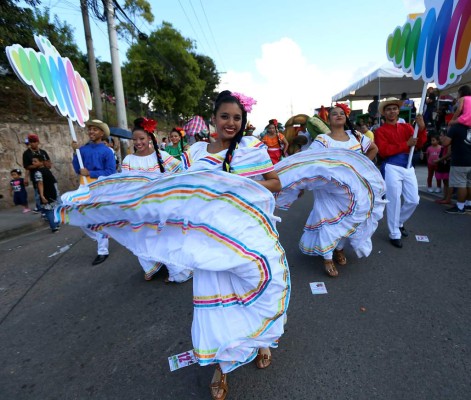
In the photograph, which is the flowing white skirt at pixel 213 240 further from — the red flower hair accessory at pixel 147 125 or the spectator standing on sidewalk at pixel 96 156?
the spectator standing on sidewalk at pixel 96 156

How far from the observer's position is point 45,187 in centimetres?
611

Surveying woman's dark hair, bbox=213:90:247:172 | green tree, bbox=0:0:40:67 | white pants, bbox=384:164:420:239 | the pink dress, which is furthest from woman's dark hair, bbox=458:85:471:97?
green tree, bbox=0:0:40:67

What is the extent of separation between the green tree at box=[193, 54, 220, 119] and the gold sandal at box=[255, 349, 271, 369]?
1515 inches

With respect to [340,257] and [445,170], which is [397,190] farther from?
[445,170]

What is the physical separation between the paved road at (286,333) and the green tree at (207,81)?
3703 centimetres

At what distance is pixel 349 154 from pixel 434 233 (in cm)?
247

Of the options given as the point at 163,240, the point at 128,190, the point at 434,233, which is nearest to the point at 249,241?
the point at 163,240

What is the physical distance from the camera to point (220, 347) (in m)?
1.79

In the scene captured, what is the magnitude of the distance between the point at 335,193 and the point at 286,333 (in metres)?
1.59

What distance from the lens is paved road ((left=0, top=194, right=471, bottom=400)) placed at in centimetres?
197

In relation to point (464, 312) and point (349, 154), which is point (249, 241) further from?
point (464, 312)

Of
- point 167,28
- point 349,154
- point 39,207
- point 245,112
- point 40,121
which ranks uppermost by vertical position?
point 167,28

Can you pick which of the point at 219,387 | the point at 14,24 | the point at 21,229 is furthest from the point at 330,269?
the point at 14,24

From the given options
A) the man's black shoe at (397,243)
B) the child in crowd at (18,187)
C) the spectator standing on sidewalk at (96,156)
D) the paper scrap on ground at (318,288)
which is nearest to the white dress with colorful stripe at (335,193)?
the paper scrap on ground at (318,288)
